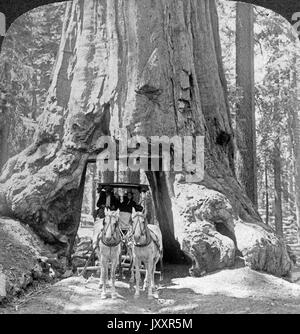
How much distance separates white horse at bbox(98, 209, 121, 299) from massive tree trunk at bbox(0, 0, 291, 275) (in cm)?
114

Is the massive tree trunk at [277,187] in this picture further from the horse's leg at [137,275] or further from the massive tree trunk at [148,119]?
the horse's leg at [137,275]

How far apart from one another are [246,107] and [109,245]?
161 inches

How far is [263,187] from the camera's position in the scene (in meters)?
9.27

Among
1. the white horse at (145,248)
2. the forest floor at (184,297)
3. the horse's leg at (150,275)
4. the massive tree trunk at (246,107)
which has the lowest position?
the forest floor at (184,297)

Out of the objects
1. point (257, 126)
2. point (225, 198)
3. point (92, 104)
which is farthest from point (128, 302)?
point (257, 126)

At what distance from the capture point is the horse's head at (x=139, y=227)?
6.41 meters

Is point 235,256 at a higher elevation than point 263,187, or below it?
below

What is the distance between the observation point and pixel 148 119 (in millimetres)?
8078

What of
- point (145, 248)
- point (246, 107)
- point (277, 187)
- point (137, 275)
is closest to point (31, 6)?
point (145, 248)

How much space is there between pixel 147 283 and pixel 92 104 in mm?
3278

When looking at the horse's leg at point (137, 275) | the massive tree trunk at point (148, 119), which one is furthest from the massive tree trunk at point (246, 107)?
the horse's leg at point (137, 275)

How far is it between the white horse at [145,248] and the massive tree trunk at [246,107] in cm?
271

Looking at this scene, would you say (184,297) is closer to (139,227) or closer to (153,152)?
(139,227)
